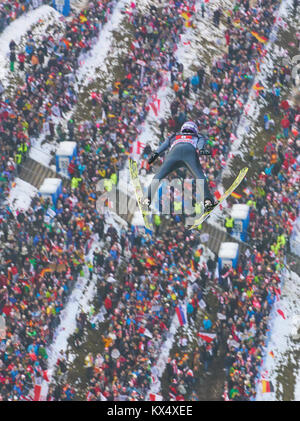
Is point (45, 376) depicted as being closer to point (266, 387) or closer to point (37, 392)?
point (37, 392)

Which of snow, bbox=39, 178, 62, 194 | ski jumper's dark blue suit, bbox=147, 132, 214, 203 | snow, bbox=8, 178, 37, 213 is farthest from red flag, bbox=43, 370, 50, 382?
ski jumper's dark blue suit, bbox=147, 132, 214, 203

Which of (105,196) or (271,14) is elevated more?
(271,14)

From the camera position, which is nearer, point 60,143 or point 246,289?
point 246,289

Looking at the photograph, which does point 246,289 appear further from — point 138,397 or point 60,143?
point 60,143

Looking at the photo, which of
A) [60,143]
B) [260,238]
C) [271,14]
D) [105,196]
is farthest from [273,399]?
[271,14]

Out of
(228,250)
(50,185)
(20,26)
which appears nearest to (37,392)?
(50,185)
